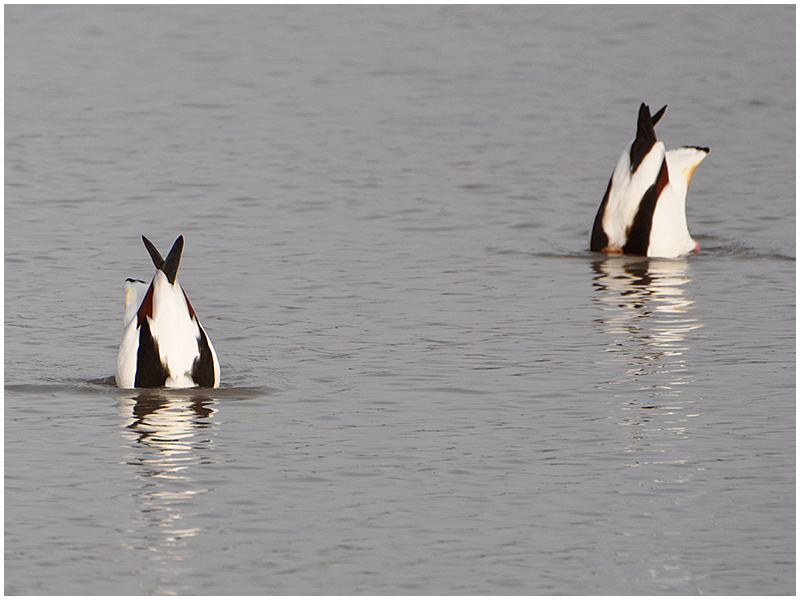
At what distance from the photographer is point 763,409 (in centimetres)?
956

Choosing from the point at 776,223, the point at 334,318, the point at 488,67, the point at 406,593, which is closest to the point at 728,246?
the point at 776,223

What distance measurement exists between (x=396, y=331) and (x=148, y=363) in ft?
7.76

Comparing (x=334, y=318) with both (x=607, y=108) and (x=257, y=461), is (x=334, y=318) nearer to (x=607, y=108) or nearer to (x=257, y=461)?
(x=257, y=461)

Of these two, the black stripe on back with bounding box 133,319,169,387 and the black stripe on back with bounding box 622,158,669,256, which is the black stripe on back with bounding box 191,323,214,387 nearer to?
the black stripe on back with bounding box 133,319,169,387

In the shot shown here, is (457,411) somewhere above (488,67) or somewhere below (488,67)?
below

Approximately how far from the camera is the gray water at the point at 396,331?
7.38m

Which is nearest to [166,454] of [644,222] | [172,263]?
[172,263]

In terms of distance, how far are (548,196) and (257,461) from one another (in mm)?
8723

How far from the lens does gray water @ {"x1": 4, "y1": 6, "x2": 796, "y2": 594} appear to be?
7379mm

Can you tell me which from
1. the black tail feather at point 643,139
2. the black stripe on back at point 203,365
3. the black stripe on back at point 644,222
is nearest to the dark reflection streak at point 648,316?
the black stripe on back at point 644,222

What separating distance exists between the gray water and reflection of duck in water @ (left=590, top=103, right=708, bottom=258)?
237mm

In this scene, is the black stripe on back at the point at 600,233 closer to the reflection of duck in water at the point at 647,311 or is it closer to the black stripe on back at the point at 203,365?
the reflection of duck in water at the point at 647,311

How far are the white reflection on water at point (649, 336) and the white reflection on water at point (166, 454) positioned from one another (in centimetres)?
260

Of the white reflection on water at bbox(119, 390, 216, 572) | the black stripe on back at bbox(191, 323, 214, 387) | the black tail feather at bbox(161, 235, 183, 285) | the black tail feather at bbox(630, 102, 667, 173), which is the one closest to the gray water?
the white reflection on water at bbox(119, 390, 216, 572)
